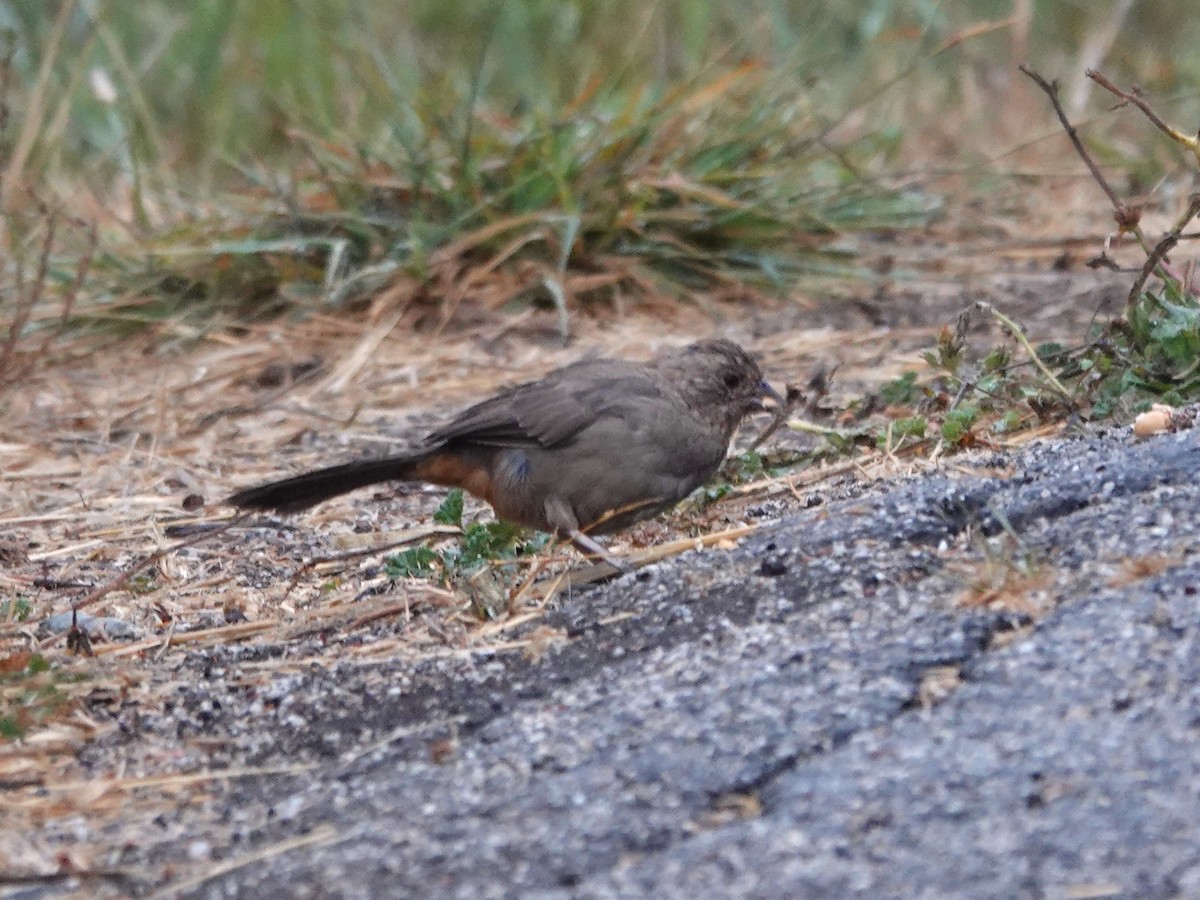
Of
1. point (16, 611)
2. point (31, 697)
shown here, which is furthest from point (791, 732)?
point (16, 611)

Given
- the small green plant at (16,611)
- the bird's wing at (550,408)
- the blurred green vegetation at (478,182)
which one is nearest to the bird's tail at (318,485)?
the bird's wing at (550,408)

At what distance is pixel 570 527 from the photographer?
4.36 metres

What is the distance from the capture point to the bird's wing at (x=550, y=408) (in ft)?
14.6

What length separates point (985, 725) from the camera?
9.11 feet

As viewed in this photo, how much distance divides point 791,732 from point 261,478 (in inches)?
119

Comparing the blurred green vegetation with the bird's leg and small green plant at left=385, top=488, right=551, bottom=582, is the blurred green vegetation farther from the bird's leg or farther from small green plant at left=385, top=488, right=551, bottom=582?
the bird's leg

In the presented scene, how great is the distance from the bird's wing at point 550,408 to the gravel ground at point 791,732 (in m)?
0.70

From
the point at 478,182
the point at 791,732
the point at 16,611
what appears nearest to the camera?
the point at 791,732

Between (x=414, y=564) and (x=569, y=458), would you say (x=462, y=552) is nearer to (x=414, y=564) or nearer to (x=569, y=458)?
(x=414, y=564)

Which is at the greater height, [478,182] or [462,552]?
[478,182]

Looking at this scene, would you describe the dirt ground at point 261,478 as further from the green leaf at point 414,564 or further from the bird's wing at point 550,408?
the bird's wing at point 550,408

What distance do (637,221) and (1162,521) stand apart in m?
3.75

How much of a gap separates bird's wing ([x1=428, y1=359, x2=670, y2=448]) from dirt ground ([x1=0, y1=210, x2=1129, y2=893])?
0.33 m

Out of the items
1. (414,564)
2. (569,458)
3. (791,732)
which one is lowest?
(414,564)
